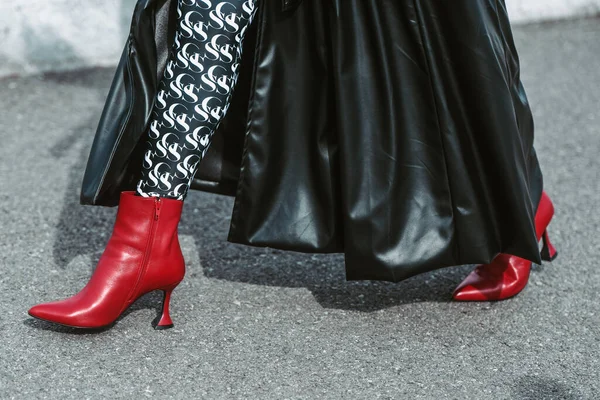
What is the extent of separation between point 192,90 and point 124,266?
1.37 feet

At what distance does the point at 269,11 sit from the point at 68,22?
8.91 feet

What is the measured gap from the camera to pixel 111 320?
2059mm

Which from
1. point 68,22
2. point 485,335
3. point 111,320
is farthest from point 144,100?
point 68,22

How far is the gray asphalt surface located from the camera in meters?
1.97

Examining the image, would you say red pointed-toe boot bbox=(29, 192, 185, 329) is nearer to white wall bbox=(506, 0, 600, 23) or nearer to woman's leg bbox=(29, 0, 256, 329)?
woman's leg bbox=(29, 0, 256, 329)

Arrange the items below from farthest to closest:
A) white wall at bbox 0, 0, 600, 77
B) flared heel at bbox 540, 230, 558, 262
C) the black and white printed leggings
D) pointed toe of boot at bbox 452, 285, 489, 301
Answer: white wall at bbox 0, 0, 600, 77, flared heel at bbox 540, 230, 558, 262, pointed toe of boot at bbox 452, 285, 489, 301, the black and white printed leggings

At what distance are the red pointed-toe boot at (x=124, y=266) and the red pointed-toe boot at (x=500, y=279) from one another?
0.81m

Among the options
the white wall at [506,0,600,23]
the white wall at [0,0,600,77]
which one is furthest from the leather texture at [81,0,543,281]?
the white wall at [506,0,600,23]

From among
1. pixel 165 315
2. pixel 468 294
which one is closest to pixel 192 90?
pixel 165 315

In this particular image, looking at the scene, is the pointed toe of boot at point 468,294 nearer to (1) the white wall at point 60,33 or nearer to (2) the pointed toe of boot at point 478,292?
(2) the pointed toe of boot at point 478,292

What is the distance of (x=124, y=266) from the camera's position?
203 cm

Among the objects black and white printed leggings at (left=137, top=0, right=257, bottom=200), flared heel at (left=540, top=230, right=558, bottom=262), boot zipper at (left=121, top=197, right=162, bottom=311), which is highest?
black and white printed leggings at (left=137, top=0, right=257, bottom=200)

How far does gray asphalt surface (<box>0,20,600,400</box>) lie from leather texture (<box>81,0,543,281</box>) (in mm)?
201

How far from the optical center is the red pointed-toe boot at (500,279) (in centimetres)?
237
